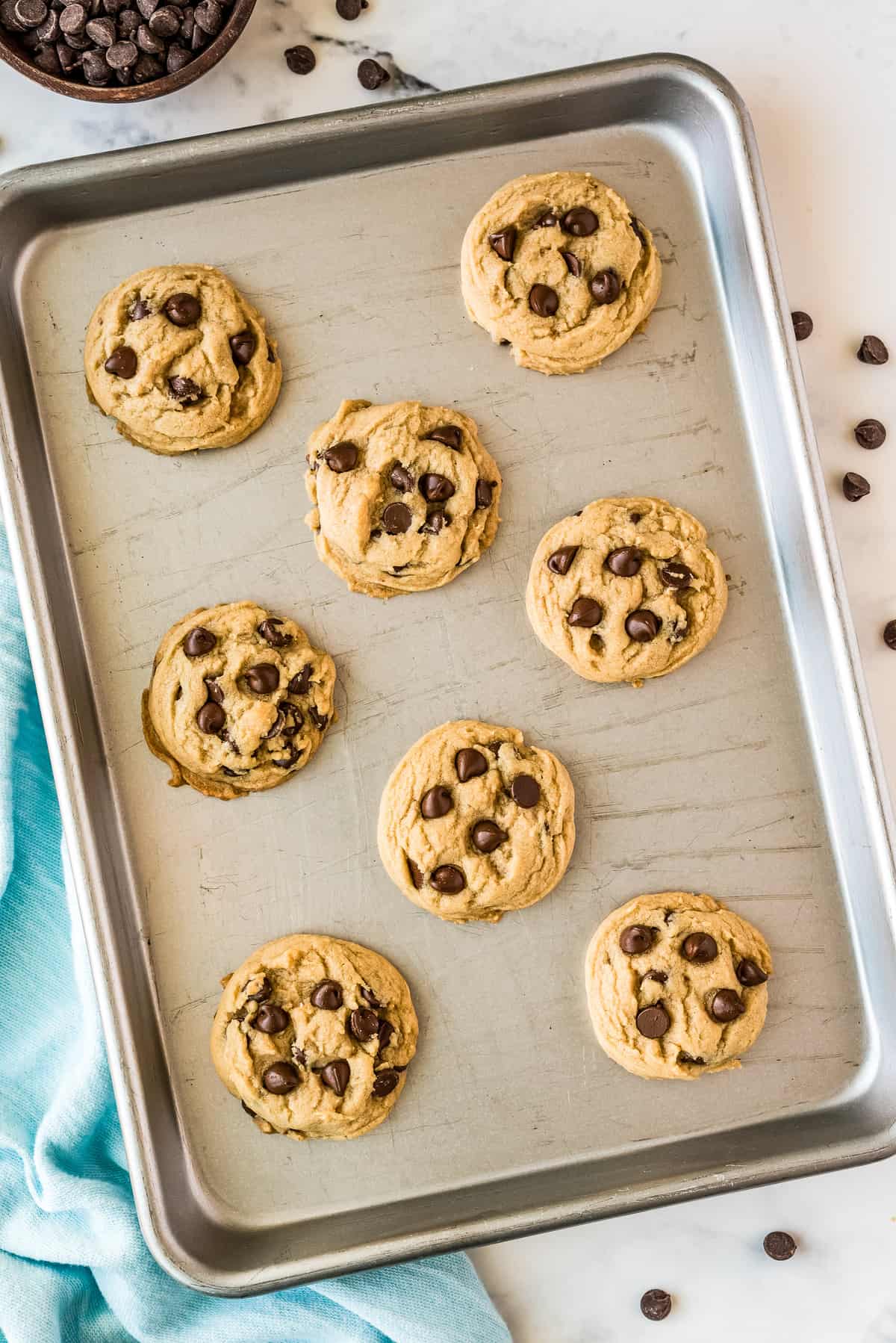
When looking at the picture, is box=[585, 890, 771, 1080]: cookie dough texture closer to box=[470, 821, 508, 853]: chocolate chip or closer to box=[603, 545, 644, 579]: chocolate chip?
box=[470, 821, 508, 853]: chocolate chip

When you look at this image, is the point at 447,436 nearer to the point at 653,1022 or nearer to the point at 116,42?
the point at 116,42

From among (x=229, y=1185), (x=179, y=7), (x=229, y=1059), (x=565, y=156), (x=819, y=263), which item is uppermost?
(x=179, y=7)

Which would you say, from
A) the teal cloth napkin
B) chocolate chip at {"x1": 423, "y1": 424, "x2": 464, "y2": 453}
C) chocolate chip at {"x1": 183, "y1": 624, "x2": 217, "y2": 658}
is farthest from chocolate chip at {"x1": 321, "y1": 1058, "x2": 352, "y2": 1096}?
chocolate chip at {"x1": 423, "y1": 424, "x2": 464, "y2": 453}

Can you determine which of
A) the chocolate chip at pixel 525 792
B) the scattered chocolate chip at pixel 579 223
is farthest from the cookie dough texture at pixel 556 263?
the chocolate chip at pixel 525 792

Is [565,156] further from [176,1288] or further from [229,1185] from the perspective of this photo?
[176,1288]

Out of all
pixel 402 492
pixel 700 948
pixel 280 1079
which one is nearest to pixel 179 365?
pixel 402 492

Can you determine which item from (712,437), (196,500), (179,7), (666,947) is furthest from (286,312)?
(666,947)
